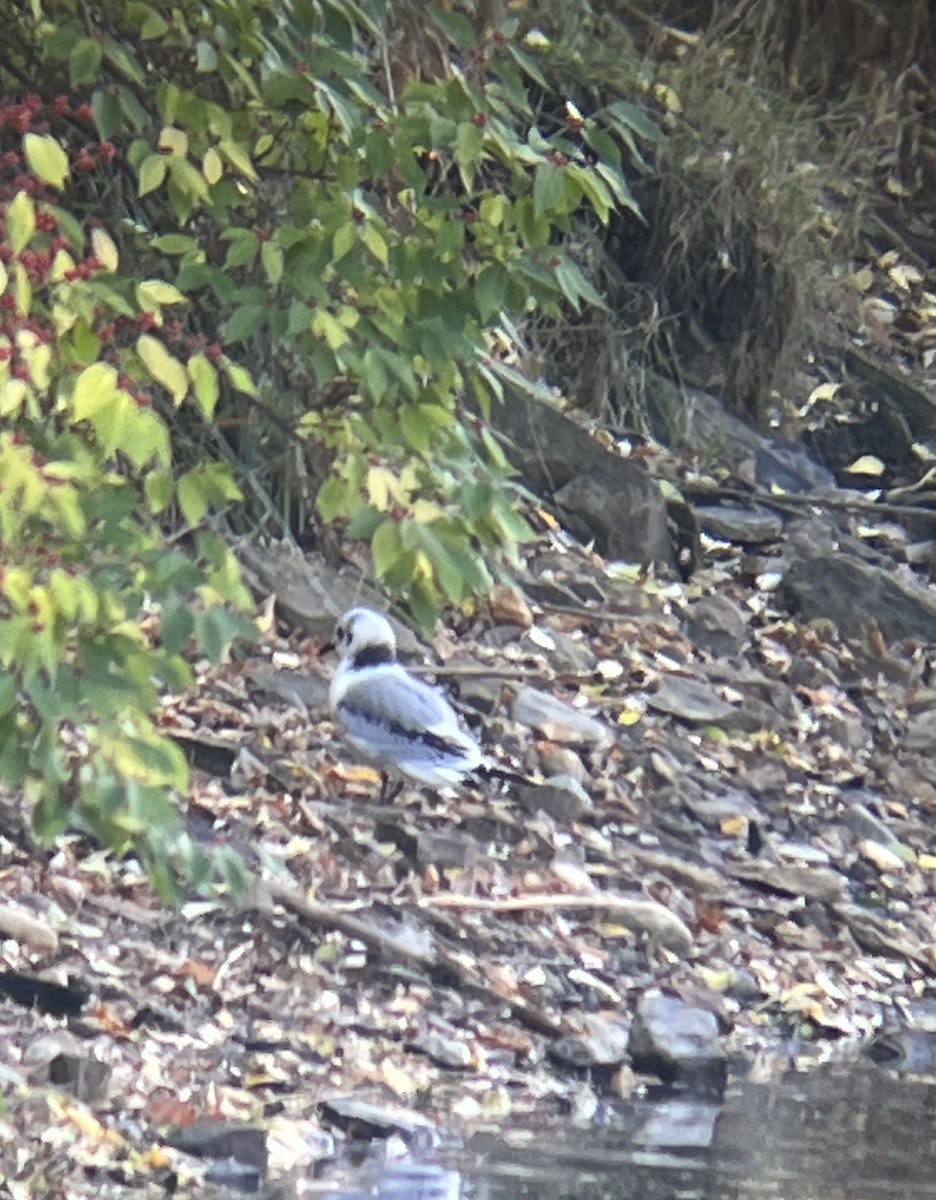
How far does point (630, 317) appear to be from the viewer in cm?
1155

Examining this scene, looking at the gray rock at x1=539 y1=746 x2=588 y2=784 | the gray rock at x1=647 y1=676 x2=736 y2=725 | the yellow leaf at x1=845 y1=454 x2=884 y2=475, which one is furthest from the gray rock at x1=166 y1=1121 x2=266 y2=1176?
the yellow leaf at x1=845 y1=454 x2=884 y2=475

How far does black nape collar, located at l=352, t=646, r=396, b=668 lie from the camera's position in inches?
297

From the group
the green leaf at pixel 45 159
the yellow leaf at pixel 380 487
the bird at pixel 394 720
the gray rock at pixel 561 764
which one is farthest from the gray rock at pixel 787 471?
the green leaf at pixel 45 159

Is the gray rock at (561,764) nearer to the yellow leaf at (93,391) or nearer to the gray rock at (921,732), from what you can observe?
the gray rock at (921,732)

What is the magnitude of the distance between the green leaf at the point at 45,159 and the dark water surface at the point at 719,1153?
228 centimetres

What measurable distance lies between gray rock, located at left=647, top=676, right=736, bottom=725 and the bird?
5.41ft

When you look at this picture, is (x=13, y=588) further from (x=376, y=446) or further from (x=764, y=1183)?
(x=764, y=1183)

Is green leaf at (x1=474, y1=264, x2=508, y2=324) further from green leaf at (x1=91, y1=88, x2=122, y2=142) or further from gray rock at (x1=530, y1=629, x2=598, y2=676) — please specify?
gray rock at (x1=530, y1=629, x2=598, y2=676)

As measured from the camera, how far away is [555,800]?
25.7 ft

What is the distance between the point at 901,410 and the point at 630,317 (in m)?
1.85

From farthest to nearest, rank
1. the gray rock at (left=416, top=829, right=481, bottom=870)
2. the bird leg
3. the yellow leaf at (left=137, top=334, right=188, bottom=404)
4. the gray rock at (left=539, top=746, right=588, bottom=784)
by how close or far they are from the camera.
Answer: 1. the gray rock at (left=539, top=746, right=588, bottom=784)
2. the bird leg
3. the gray rock at (left=416, top=829, right=481, bottom=870)
4. the yellow leaf at (left=137, top=334, right=188, bottom=404)

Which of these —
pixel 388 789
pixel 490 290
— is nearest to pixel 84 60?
pixel 490 290

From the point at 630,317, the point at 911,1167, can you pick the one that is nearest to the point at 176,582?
the point at 911,1167

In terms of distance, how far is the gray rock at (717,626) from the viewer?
9.84 m
